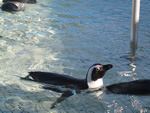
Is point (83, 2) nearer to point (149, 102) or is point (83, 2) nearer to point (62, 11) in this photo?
point (62, 11)

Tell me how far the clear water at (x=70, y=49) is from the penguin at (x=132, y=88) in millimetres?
66

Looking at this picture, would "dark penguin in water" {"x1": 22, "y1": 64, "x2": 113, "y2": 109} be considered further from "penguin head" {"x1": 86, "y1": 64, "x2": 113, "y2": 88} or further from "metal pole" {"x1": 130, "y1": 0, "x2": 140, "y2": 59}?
"metal pole" {"x1": 130, "y1": 0, "x2": 140, "y2": 59}

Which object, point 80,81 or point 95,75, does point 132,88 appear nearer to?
point 95,75

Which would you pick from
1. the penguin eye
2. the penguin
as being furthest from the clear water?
the penguin eye

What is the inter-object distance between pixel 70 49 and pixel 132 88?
2.57m

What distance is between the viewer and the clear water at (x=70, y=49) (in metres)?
4.52

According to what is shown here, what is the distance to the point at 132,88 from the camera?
4.68 m

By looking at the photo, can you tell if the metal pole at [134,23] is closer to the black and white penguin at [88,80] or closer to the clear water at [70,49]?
the clear water at [70,49]

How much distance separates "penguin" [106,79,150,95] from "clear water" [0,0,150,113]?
0.07 m

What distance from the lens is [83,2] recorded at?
12.9m

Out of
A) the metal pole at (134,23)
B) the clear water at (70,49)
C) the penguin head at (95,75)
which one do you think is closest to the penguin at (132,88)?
the clear water at (70,49)

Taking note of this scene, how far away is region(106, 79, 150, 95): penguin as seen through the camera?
466 centimetres

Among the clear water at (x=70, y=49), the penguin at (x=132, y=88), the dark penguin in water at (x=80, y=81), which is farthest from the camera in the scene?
the dark penguin in water at (x=80, y=81)

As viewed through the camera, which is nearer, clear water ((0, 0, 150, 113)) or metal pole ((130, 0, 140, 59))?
clear water ((0, 0, 150, 113))
